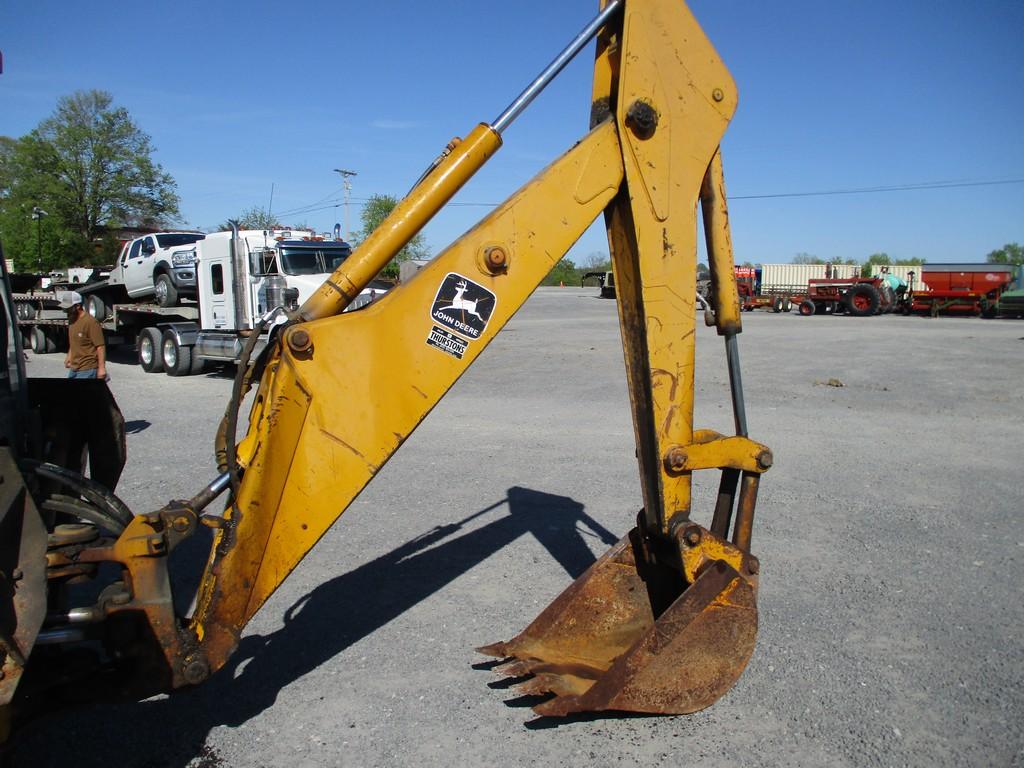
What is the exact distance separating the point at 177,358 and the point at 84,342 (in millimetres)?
6617

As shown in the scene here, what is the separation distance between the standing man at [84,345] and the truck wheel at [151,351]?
6.90 m

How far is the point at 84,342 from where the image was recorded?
31.9 feet

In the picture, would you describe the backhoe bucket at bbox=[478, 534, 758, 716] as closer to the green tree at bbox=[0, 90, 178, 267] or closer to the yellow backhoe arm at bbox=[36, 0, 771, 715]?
the yellow backhoe arm at bbox=[36, 0, 771, 715]

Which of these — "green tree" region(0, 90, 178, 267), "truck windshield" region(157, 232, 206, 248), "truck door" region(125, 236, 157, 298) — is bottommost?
"truck door" region(125, 236, 157, 298)

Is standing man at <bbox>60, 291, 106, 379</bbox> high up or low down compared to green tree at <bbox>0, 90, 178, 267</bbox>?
down

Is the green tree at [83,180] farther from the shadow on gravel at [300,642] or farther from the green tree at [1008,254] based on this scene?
the green tree at [1008,254]

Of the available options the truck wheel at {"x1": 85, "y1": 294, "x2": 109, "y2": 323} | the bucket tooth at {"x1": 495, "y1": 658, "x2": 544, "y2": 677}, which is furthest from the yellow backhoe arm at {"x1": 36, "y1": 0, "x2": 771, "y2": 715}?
the truck wheel at {"x1": 85, "y1": 294, "x2": 109, "y2": 323}

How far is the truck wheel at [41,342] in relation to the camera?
2136cm

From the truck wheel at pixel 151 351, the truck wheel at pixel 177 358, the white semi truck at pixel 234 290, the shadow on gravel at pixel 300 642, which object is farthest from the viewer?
the truck wheel at pixel 151 351

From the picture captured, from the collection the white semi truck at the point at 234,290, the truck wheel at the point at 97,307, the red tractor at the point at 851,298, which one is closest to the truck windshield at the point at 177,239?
the truck wheel at the point at 97,307

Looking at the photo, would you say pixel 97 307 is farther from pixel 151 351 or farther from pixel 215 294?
pixel 215 294

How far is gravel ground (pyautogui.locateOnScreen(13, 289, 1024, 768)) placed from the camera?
3.18 m

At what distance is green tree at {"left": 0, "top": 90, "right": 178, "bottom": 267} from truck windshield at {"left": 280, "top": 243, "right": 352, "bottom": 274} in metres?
34.1

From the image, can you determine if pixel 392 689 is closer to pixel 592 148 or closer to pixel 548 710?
pixel 548 710
